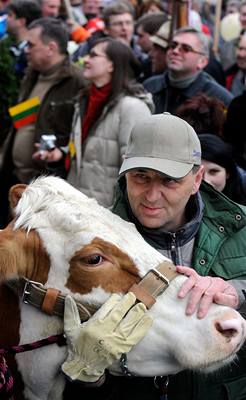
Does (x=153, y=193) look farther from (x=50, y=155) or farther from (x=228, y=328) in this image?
(x=50, y=155)

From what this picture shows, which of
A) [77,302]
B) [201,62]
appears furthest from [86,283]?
[201,62]

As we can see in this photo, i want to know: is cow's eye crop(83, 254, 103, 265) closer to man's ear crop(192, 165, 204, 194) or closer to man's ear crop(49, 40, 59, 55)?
man's ear crop(192, 165, 204, 194)

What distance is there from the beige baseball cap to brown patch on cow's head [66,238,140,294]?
0.38 m

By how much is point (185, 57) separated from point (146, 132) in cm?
380

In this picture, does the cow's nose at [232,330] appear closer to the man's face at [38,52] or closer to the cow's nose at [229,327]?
the cow's nose at [229,327]

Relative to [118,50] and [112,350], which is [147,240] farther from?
[118,50]

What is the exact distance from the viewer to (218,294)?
8.27 feet

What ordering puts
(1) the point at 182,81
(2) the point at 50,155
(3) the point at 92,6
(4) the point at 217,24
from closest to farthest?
1. (2) the point at 50,155
2. (1) the point at 182,81
3. (4) the point at 217,24
4. (3) the point at 92,6

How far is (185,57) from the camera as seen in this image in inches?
252

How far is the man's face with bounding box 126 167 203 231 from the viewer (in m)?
2.77

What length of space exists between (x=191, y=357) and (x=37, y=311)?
23.5 inches

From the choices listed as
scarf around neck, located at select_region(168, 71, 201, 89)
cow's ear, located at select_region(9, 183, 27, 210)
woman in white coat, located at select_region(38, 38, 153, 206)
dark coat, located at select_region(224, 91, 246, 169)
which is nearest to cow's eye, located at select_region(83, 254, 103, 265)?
cow's ear, located at select_region(9, 183, 27, 210)

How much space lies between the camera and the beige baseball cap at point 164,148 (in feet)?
8.90

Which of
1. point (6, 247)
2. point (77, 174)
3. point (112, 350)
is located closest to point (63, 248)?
point (6, 247)
